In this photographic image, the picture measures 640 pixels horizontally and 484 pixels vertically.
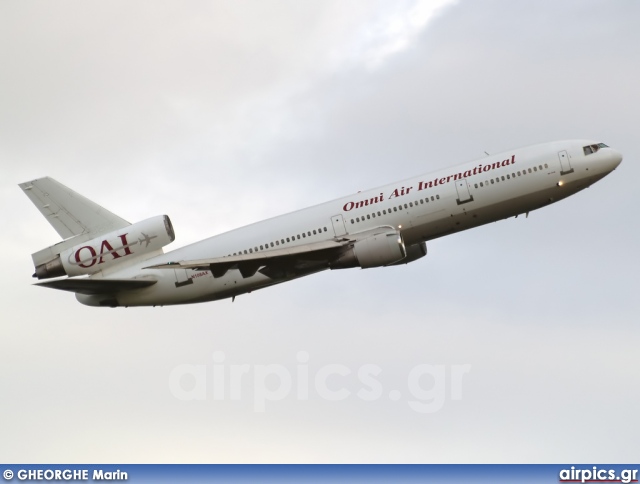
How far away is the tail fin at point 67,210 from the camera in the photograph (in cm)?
7425

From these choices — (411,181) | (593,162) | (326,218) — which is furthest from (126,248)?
(593,162)

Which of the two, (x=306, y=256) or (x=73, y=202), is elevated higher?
(x=73, y=202)

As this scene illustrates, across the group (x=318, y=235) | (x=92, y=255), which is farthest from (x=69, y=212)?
(x=318, y=235)

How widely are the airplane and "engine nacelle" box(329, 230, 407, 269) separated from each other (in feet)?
0.18

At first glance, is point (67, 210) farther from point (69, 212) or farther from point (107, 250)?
point (107, 250)

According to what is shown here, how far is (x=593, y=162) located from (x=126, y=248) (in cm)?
2846

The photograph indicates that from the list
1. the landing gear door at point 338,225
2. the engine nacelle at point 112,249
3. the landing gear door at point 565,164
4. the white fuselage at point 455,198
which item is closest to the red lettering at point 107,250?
the engine nacelle at point 112,249

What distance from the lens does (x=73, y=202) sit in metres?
74.7

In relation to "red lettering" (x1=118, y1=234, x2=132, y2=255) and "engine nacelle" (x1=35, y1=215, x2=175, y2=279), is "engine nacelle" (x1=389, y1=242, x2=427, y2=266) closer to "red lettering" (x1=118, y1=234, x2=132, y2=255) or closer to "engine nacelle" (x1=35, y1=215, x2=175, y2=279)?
"engine nacelle" (x1=35, y1=215, x2=175, y2=279)

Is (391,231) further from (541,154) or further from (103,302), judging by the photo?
(103,302)

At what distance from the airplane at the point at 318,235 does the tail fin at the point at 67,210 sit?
0.42 feet

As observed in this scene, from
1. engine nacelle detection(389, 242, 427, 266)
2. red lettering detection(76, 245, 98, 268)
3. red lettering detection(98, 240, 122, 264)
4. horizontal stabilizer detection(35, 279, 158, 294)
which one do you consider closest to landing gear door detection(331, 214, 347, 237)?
engine nacelle detection(389, 242, 427, 266)

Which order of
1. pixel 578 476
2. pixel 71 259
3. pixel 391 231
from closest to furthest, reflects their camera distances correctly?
pixel 578 476 → pixel 391 231 → pixel 71 259

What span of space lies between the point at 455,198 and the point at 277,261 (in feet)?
35.5
